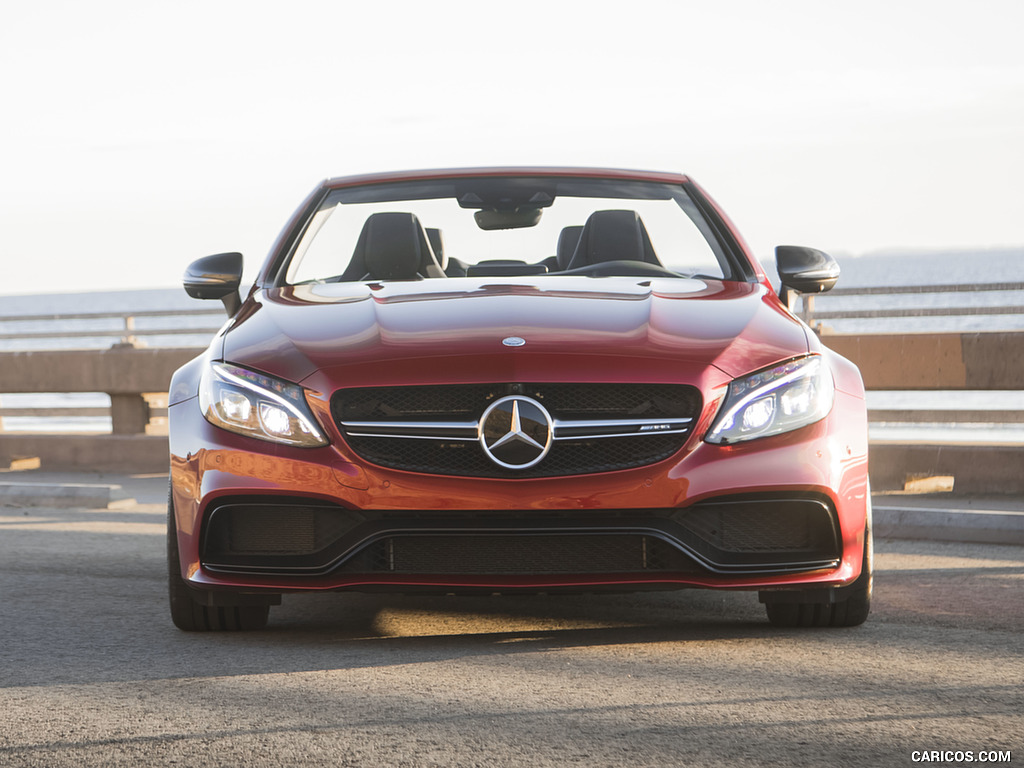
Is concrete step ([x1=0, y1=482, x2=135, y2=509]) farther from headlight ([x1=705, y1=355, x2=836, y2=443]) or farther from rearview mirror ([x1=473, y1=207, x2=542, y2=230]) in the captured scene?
→ headlight ([x1=705, y1=355, x2=836, y2=443])

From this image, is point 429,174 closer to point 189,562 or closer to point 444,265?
point 444,265

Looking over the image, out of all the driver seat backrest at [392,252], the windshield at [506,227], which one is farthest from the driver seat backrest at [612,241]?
the driver seat backrest at [392,252]

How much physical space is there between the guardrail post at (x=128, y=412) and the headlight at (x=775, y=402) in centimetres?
802

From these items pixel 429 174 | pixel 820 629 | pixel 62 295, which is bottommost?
pixel 62 295

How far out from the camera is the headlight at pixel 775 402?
410 centimetres

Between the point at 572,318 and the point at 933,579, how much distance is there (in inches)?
90.6

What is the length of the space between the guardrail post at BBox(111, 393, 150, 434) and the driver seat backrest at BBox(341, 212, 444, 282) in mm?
6098

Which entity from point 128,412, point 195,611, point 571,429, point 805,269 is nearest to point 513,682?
point 571,429

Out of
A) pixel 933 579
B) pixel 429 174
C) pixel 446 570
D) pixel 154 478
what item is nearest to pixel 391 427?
pixel 446 570

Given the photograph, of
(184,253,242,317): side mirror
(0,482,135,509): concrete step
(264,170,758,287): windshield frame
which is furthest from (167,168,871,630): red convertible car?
(0,482,135,509): concrete step

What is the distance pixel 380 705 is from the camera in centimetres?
356

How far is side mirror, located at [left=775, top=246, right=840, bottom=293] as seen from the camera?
5312 millimetres

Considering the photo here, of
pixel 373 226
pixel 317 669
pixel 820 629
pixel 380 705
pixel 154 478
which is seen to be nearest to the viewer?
pixel 380 705

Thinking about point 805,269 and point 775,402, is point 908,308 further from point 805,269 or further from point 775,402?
point 775,402
